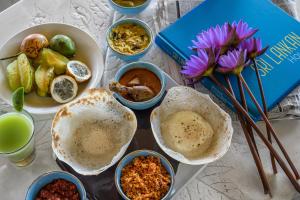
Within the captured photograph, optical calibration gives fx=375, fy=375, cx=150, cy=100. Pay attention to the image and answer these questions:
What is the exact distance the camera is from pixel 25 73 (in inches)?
33.7

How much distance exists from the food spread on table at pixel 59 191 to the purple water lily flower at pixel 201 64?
335 millimetres

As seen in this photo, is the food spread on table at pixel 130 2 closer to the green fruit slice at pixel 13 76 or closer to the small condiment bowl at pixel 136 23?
the small condiment bowl at pixel 136 23

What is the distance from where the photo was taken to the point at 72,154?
2.60ft

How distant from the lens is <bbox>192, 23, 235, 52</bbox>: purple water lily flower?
818mm

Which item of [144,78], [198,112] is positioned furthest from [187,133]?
[144,78]

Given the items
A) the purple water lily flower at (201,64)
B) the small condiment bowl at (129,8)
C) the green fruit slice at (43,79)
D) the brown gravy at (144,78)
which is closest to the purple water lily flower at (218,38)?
the purple water lily flower at (201,64)

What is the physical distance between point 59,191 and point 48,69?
30 centimetres

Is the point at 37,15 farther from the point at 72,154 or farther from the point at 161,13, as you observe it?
the point at 72,154

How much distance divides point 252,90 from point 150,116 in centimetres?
25

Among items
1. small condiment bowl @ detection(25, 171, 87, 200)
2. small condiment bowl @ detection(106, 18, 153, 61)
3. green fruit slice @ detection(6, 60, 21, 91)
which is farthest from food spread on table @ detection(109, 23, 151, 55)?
small condiment bowl @ detection(25, 171, 87, 200)

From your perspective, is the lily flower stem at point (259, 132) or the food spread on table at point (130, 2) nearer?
the lily flower stem at point (259, 132)

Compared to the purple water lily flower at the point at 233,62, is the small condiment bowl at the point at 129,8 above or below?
below

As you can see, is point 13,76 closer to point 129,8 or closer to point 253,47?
point 129,8

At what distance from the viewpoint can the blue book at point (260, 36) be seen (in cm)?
87
